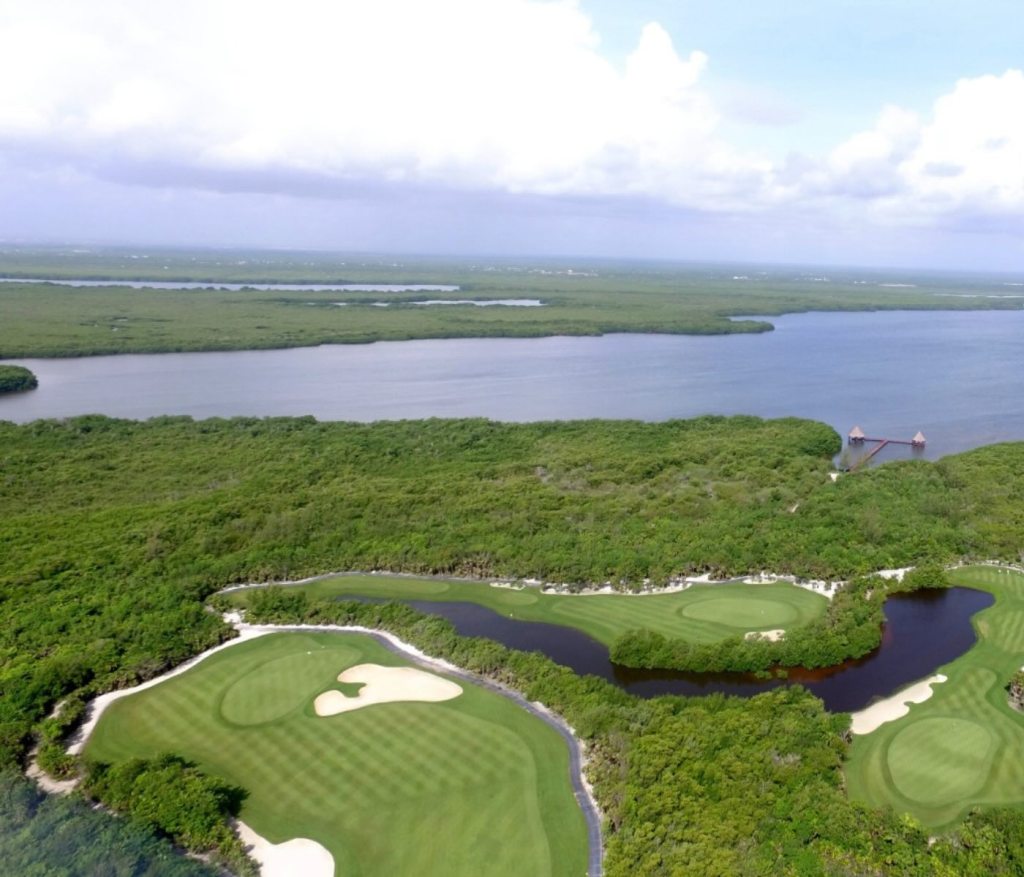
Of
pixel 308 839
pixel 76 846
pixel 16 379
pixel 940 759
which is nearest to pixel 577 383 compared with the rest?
pixel 16 379

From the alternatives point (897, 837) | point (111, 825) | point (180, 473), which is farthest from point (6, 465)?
point (897, 837)

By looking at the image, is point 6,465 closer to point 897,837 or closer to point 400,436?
point 400,436

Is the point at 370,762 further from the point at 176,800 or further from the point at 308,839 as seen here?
the point at 176,800

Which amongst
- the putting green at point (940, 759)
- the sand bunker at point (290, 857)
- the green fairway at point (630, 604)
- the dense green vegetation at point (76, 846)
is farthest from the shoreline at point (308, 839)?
the putting green at point (940, 759)

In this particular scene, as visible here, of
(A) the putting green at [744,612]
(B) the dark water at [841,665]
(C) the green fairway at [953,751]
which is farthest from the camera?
(A) the putting green at [744,612]

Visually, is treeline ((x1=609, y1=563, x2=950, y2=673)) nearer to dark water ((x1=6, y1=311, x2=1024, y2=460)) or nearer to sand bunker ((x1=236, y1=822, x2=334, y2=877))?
sand bunker ((x1=236, y1=822, x2=334, y2=877))

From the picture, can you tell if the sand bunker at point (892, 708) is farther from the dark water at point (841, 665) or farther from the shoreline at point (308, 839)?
the shoreline at point (308, 839)
